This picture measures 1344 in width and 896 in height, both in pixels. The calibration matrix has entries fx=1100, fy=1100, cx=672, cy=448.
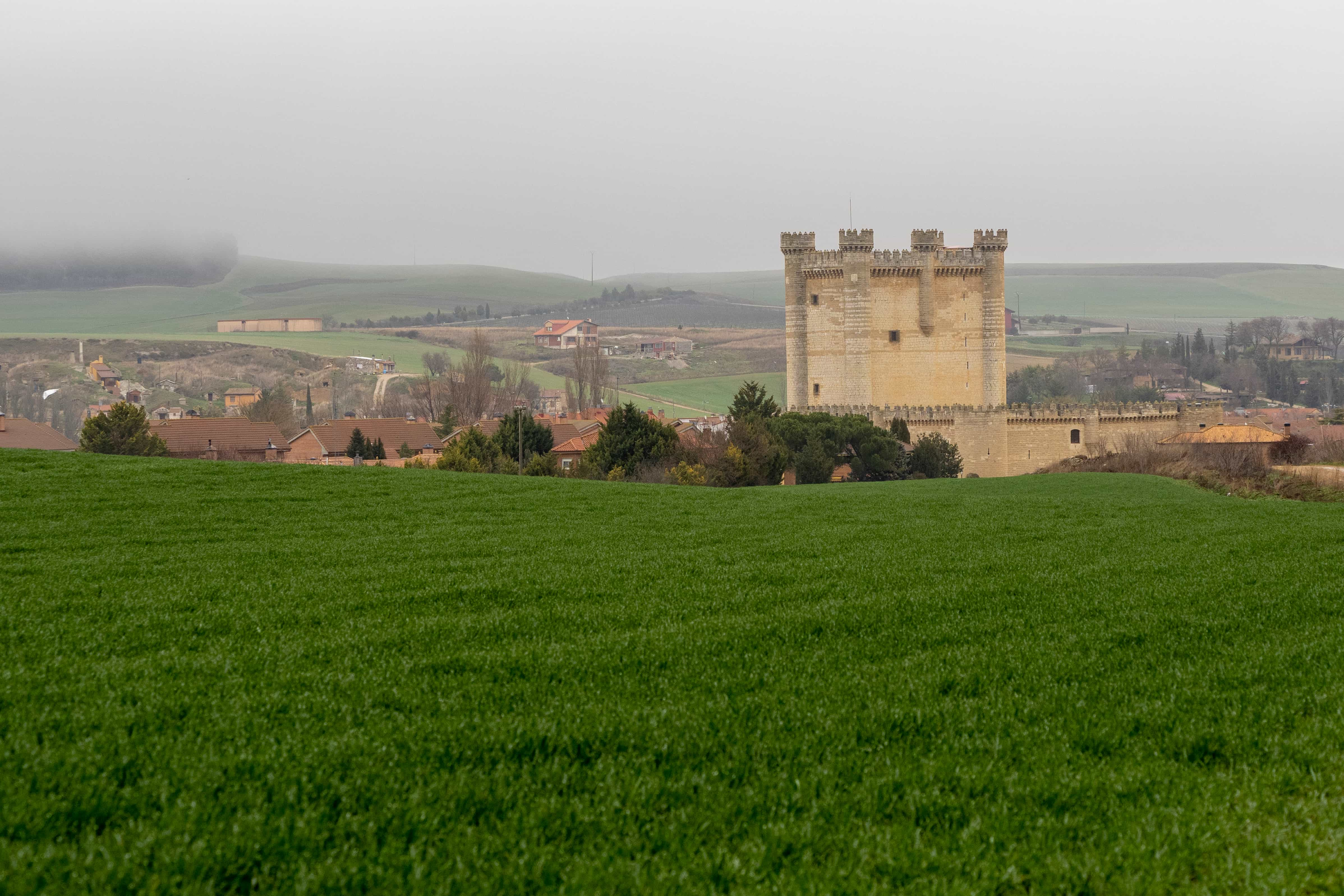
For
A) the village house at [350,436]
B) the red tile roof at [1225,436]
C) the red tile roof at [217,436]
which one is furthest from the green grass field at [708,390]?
the red tile roof at [1225,436]

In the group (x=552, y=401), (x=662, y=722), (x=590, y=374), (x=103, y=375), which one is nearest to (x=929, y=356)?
(x=590, y=374)

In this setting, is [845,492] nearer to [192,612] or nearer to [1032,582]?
[1032,582]

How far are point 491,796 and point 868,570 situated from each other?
822 cm

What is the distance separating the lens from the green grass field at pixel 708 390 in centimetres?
17000

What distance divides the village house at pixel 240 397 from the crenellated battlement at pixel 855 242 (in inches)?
4196

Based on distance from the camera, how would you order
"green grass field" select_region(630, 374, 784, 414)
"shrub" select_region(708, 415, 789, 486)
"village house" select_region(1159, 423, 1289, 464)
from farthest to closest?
1. "green grass field" select_region(630, 374, 784, 414)
2. "village house" select_region(1159, 423, 1289, 464)
3. "shrub" select_region(708, 415, 789, 486)

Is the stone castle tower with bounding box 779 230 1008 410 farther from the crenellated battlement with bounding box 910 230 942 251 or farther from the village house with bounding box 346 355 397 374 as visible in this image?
the village house with bounding box 346 355 397 374

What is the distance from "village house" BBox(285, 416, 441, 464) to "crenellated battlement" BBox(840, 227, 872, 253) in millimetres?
28461

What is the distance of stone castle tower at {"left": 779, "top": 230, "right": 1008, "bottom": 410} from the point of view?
66.5m

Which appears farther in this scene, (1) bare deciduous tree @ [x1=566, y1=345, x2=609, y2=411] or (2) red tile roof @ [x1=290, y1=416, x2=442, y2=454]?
(1) bare deciduous tree @ [x1=566, y1=345, x2=609, y2=411]

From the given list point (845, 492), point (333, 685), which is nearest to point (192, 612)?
point (333, 685)

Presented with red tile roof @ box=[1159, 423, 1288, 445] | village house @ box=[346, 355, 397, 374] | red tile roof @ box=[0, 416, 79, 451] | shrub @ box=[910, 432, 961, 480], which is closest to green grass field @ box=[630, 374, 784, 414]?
village house @ box=[346, 355, 397, 374]

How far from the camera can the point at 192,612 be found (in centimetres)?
1005

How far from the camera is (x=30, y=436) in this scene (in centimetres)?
6731
